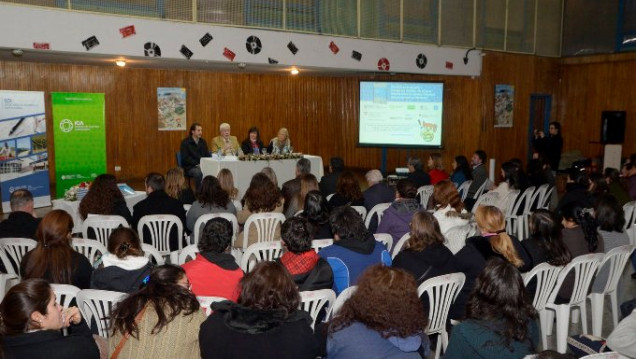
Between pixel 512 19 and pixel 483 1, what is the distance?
96 cm

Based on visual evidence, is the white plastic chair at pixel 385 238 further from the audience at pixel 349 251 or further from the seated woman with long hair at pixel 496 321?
the seated woman with long hair at pixel 496 321

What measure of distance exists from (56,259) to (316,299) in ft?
5.46

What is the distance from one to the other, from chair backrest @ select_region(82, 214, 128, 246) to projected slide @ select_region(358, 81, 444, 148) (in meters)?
6.93

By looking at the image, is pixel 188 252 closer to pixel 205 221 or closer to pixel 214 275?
pixel 214 275

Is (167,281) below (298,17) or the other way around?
below

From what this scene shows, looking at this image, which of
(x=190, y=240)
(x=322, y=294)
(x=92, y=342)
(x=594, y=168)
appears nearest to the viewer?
(x=92, y=342)

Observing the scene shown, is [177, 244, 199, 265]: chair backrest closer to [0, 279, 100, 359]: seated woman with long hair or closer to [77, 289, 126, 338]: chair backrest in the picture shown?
[77, 289, 126, 338]: chair backrest

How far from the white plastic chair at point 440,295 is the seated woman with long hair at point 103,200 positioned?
10.4 feet

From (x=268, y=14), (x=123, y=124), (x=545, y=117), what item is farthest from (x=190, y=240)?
(x=545, y=117)

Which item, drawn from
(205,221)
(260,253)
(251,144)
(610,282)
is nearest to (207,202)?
(205,221)

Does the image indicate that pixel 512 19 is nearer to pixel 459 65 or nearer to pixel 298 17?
pixel 459 65

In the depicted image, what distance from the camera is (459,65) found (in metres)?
11.4

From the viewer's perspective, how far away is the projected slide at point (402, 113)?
1096 cm

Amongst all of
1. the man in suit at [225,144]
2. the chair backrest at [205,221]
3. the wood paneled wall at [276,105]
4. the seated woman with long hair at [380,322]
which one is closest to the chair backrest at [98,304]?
the seated woman with long hair at [380,322]
